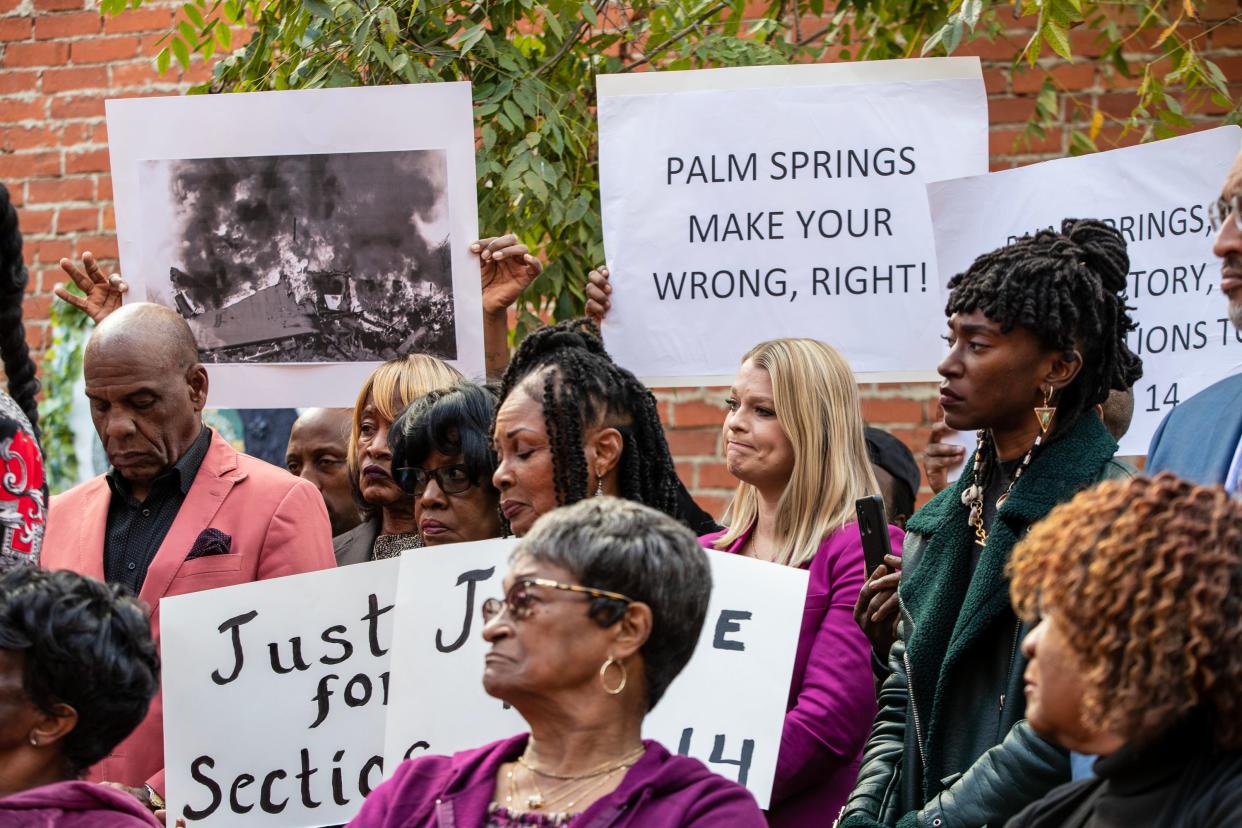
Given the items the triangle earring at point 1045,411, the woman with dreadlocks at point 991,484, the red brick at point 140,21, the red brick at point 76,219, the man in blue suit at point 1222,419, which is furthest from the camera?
the red brick at point 76,219

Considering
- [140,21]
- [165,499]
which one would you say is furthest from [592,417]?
[140,21]

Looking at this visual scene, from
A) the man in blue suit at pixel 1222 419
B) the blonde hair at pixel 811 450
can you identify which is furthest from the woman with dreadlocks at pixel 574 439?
the man in blue suit at pixel 1222 419

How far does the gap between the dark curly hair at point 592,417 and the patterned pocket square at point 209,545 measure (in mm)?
756

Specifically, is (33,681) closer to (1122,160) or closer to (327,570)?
(327,570)

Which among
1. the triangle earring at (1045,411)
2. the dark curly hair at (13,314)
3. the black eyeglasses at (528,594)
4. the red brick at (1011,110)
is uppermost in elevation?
the red brick at (1011,110)

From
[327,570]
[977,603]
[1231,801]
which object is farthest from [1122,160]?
[1231,801]

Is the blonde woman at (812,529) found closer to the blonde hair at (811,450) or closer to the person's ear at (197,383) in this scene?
the blonde hair at (811,450)

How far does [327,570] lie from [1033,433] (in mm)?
1528

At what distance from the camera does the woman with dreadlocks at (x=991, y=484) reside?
313cm

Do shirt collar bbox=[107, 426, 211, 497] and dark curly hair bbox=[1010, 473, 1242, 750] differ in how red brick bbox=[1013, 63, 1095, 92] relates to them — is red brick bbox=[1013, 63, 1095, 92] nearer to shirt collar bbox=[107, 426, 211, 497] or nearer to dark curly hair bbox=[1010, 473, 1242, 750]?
shirt collar bbox=[107, 426, 211, 497]

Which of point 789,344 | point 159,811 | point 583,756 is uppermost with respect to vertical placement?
point 789,344

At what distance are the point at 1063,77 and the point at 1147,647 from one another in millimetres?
4874

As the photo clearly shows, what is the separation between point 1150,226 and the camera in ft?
14.6

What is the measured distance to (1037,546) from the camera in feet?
7.30
